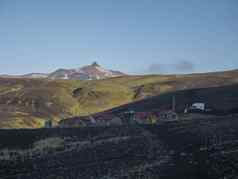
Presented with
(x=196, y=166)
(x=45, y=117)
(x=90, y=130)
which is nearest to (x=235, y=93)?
(x=45, y=117)

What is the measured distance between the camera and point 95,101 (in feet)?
498

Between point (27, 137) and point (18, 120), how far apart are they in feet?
181

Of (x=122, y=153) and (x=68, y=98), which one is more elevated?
(x=68, y=98)

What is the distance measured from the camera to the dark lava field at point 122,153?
2369 centimetres

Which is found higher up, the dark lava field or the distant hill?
the distant hill

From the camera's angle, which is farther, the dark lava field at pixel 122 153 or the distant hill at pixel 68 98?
the distant hill at pixel 68 98

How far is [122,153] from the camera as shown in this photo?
3278cm

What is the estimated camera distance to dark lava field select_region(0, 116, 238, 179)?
23.7 metres

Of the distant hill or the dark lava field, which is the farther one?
the distant hill

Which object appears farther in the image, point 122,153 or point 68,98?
point 68,98

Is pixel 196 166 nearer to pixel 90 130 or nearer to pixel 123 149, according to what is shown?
pixel 123 149

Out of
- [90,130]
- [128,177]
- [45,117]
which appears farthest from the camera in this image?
[45,117]

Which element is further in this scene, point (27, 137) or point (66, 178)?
point (27, 137)

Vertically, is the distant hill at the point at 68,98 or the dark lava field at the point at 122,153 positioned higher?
the distant hill at the point at 68,98
